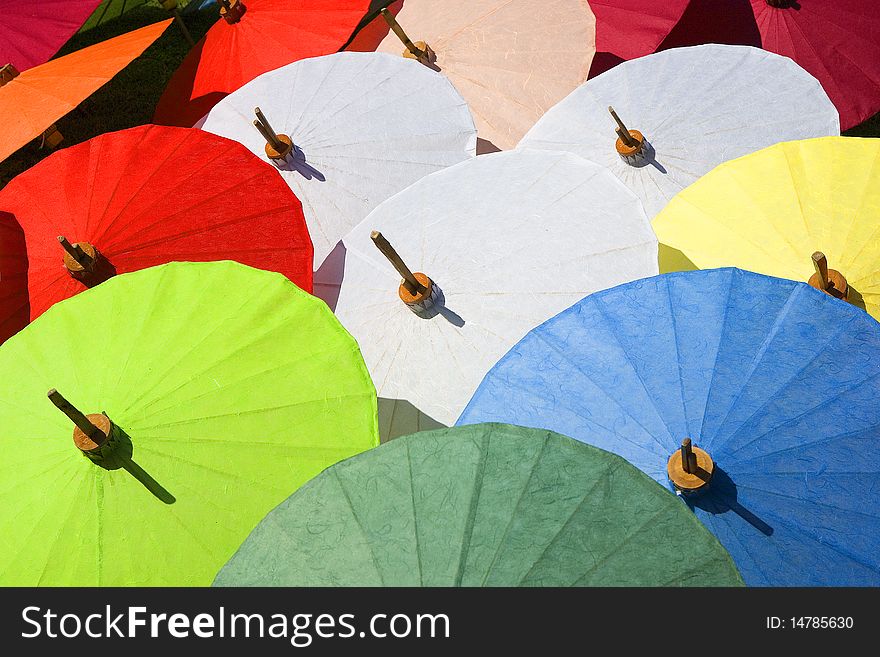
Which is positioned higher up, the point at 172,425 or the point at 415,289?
the point at 415,289

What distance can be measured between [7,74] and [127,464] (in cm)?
437

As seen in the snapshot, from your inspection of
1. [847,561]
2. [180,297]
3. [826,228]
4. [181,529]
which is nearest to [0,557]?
[181,529]

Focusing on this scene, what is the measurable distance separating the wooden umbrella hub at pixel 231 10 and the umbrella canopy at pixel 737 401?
4.74 metres

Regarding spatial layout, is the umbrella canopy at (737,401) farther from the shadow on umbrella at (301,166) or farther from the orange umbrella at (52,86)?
the orange umbrella at (52,86)

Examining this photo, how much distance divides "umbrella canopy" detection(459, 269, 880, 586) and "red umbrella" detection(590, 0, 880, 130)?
2.71 m

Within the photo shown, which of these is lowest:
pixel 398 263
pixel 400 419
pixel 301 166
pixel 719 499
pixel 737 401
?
pixel 719 499

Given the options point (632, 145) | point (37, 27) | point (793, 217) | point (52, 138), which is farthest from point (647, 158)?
point (52, 138)

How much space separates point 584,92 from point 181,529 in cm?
376

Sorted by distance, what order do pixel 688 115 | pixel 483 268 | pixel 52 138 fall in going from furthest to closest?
1. pixel 52 138
2. pixel 688 115
3. pixel 483 268

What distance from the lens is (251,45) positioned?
7.20m

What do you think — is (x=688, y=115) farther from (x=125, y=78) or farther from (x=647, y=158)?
(x=125, y=78)

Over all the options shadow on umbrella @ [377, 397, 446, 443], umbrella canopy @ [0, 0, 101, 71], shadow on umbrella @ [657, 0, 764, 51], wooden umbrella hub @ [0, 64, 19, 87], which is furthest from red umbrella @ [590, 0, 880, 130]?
wooden umbrella hub @ [0, 64, 19, 87]

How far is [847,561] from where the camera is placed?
319cm
